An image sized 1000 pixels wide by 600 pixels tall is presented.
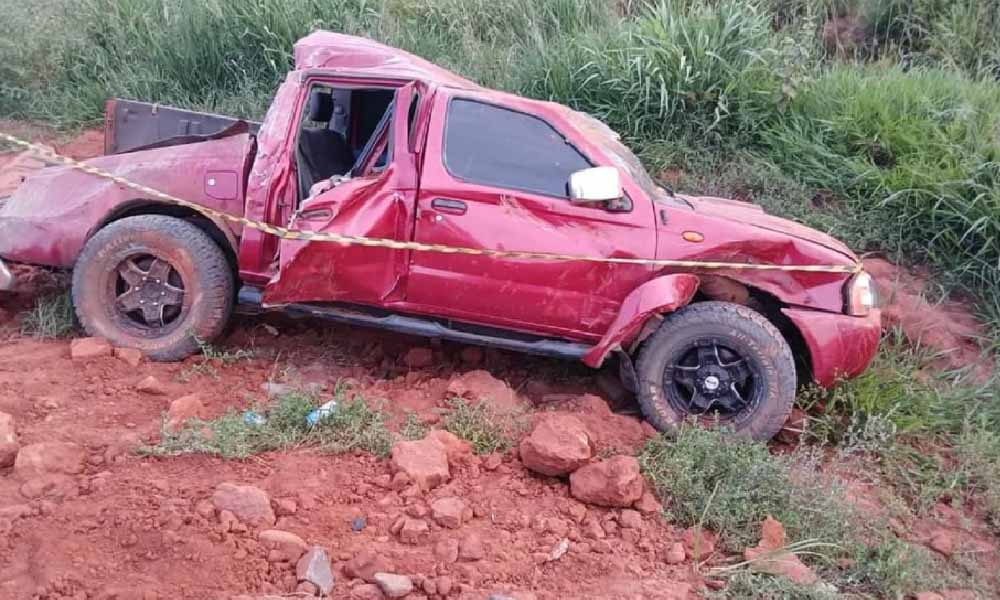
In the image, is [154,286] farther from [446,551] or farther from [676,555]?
[676,555]

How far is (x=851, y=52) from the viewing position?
370 inches

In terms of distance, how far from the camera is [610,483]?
14.1ft

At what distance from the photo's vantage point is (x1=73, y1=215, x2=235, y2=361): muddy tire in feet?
17.4

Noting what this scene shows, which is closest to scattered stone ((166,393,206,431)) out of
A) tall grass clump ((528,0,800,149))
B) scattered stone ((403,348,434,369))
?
scattered stone ((403,348,434,369))

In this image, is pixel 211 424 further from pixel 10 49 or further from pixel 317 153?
pixel 10 49

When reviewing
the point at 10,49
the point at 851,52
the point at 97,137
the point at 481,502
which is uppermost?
the point at 851,52

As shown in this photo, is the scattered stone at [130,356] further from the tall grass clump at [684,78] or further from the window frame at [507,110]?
the tall grass clump at [684,78]

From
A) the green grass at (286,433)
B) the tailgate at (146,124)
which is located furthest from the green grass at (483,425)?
the tailgate at (146,124)

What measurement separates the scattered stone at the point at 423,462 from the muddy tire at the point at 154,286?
1613 millimetres

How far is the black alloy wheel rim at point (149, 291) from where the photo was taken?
5.36 metres

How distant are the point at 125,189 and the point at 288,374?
140 centimetres

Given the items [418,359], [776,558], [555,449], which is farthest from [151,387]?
[776,558]

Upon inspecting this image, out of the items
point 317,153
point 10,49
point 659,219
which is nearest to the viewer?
point 659,219

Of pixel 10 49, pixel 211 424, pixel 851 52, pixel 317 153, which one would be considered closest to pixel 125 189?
pixel 317 153
